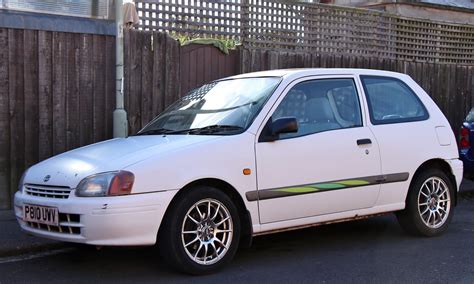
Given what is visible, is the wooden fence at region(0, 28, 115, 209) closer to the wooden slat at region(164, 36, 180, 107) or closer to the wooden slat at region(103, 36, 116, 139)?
the wooden slat at region(103, 36, 116, 139)

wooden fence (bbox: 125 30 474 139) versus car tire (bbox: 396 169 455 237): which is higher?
wooden fence (bbox: 125 30 474 139)

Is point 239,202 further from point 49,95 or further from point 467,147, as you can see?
point 467,147

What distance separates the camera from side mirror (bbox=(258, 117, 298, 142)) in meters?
5.13

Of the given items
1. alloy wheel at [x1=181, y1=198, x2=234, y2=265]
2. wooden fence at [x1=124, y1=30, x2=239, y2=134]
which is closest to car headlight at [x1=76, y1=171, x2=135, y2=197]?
alloy wheel at [x1=181, y1=198, x2=234, y2=265]

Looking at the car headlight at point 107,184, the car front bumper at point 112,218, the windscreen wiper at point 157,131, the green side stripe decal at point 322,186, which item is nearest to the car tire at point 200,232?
the car front bumper at point 112,218

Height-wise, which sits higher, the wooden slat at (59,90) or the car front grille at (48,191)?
the wooden slat at (59,90)

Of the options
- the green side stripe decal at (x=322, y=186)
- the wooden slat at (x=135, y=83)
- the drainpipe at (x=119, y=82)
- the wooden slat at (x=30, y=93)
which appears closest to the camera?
the green side stripe decal at (x=322, y=186)

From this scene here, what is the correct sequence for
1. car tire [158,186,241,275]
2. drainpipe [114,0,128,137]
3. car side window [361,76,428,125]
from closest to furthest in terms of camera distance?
car tire [158,186,241,275], car side window [361,76,428,125], drainpipe [114,0,128,137]

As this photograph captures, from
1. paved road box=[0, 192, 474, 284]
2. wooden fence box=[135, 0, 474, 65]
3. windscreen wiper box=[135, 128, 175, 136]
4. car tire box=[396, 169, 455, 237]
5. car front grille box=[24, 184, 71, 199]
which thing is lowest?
paved road box=[0, 192, 474, 284]

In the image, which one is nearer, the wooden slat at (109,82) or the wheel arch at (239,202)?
the wheel arch at (239,202)

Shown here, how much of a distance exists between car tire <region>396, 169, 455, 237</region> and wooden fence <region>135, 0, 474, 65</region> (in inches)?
168

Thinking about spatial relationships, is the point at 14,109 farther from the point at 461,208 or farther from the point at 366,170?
the point at 461,208

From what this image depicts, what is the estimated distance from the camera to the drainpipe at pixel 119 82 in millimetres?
7711

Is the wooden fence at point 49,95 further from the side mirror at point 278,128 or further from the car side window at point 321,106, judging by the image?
the side mirror at point 278,128
